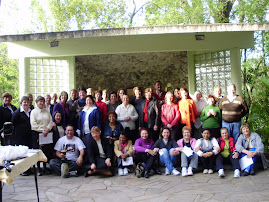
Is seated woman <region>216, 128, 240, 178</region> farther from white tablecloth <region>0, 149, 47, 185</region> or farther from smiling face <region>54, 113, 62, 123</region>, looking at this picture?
white tablecloth <region>0, 149, 47, 185</region>

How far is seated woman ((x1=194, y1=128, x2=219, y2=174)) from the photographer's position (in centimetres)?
536

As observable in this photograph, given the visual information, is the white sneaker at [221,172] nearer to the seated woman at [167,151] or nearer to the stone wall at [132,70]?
the seated woman at [167,151]

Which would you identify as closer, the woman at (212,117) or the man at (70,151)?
the man at (70,151)

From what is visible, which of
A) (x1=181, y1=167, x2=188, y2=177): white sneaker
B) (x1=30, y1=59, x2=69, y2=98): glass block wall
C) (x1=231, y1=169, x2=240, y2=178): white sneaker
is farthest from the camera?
(x1=30, y1=59, x2=69, y2=98): glass block wall

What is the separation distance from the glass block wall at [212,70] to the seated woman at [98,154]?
4346 millimetres

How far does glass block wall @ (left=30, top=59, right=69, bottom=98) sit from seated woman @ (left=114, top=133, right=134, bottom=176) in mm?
4017

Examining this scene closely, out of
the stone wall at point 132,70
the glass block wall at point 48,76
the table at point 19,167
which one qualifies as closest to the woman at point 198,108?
the table at point 19,167

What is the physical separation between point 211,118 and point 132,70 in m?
6.48

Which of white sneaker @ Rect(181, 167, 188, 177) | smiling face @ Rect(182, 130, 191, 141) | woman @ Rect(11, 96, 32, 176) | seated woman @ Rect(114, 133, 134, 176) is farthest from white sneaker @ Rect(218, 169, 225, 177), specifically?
woman @ Rect(11, 96, 32, 176)

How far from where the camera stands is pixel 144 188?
14.9 ft

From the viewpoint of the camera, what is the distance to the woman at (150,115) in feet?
19.3

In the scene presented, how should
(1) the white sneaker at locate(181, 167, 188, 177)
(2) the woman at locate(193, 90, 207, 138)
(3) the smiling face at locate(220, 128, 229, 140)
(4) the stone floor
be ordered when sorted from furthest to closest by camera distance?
(2) the woman at locate(193, 90, 207, 138) → (3) the smiling face at locate(220, 128, 229, 140) → (1) the white sneaker at locate(181, 167, 188, 177) → (4) the stone floor

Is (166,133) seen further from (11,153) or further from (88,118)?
(11,153)

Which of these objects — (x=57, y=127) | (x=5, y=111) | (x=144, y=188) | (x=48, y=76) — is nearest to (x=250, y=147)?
(x=144, y=188)
